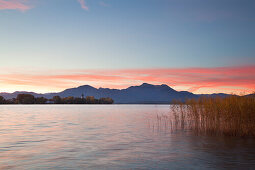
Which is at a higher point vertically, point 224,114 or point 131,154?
point 224,114

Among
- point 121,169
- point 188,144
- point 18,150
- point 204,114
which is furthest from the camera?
point 204,114

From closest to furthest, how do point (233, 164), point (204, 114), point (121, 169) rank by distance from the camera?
point (121, 169) < point (233, 164) < point (204, 114)

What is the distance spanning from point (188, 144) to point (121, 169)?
870 cm

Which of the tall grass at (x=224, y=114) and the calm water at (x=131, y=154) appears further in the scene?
the tall grass at (x=224, y=114)

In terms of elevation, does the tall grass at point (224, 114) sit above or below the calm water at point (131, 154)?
above

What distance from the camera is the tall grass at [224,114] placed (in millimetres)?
21000

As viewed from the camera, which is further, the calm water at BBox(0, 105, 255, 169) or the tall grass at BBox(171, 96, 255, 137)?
the tall grass at BBox(171, 96, 255, 137)

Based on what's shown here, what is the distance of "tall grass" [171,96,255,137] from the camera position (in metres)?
21.0

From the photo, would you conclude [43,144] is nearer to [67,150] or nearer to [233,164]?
[67,150]

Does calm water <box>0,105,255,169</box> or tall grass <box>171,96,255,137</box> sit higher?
tall grass <box>171,96,255,137</box>

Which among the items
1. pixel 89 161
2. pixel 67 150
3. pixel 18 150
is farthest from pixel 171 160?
pixel 18 150

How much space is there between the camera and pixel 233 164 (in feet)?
45.4

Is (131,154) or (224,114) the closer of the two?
(131,154)

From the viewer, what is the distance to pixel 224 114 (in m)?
22.8
